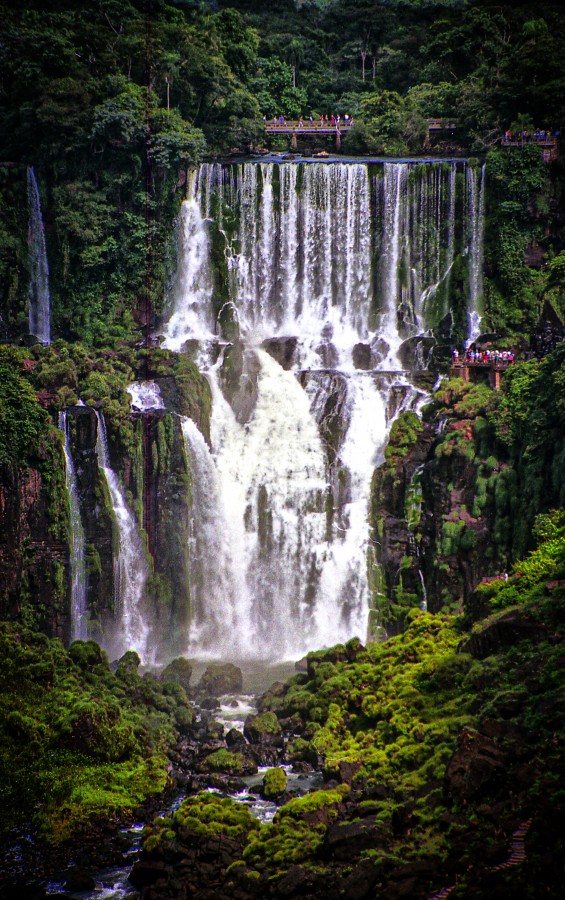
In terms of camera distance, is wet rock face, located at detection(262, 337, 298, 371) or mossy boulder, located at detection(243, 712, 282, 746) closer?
mossy boulder, located at detection(243, 712, 282, 746)

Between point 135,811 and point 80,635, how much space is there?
33.0ft

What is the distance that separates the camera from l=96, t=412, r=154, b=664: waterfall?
39.4m

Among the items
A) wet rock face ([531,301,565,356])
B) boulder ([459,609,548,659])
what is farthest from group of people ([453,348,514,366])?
boulder ([459,609,548,659])

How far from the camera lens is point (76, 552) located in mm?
38812

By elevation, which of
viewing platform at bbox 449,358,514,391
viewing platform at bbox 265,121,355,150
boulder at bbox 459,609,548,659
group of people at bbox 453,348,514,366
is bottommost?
boulder at bbox 459,609,548,659

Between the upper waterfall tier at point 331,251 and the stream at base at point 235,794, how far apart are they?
11.4 meters

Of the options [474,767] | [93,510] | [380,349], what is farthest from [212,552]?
[474,767]

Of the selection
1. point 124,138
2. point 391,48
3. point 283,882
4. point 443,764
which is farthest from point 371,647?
point 391,48

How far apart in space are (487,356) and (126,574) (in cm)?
1245

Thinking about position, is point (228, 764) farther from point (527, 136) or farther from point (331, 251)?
point (527, 136)

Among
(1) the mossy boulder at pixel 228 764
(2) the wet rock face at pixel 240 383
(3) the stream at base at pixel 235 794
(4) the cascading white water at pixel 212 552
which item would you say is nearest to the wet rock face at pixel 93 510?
(4) the cascading white water at pixel 212 552

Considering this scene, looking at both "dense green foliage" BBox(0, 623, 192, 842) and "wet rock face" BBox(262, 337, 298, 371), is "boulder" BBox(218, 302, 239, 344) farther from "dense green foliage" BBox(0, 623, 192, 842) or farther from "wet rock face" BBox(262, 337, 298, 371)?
"dense green foliage" BBox(0, 623, 192, 842)

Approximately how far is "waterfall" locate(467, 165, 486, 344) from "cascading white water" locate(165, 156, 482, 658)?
227 mm

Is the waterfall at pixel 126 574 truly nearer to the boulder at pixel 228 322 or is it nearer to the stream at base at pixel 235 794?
the stream at base at pixel 235 794
